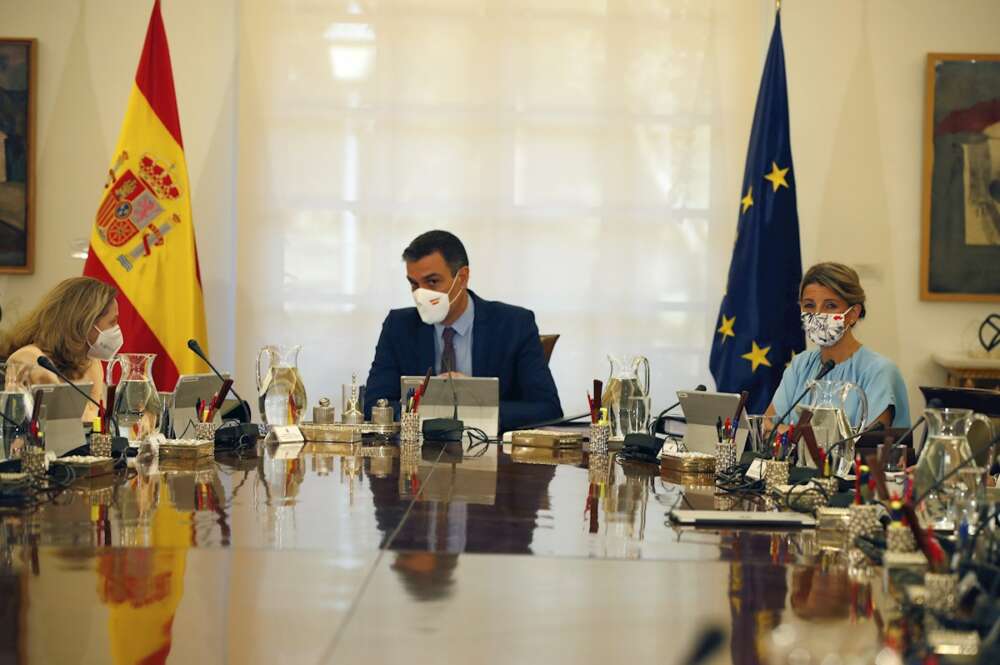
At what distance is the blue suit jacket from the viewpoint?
3.99 m

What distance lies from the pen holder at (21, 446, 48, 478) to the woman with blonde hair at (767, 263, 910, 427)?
2.29 m

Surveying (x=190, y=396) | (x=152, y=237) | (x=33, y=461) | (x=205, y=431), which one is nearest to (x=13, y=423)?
(x=33, y=461)

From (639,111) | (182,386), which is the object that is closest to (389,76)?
Answer: (639,111)

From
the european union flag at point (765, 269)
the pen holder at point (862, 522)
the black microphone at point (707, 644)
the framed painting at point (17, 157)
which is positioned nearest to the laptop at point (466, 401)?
the pen holder at point (862, 522)

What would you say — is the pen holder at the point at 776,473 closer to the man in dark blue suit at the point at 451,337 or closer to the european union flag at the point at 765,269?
the man in dark blue suit at the point at 451,337

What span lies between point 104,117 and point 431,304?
236 cm

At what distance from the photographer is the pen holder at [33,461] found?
218 cm

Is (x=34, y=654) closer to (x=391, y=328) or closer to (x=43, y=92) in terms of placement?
(x=391, y=328)

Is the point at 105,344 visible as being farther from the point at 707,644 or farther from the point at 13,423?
the point at 707,644

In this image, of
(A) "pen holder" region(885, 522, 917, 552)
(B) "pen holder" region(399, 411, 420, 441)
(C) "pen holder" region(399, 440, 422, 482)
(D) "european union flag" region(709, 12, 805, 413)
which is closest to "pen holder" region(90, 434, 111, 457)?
(C) "pen holder" region(399, 440, 422, 482)

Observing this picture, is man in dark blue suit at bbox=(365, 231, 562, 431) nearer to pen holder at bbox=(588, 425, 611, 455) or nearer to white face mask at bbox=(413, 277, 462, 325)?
white face mask at bbox=(413, 277, 462, 325)

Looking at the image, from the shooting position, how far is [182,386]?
2.92 meters

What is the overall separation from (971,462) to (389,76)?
12.8ft

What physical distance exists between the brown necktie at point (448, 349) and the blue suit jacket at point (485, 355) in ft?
0.15
